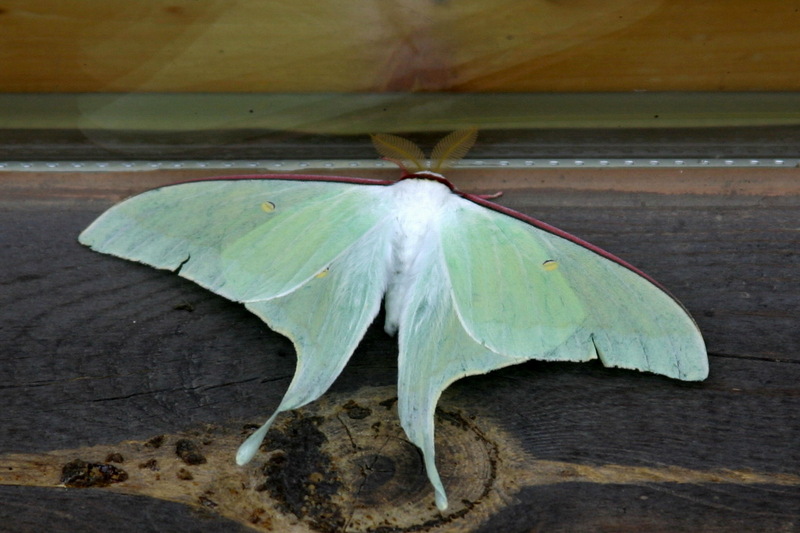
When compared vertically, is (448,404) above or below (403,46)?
below

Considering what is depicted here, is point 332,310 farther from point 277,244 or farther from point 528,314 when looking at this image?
point 528,314

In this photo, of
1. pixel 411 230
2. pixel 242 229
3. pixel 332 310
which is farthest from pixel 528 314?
pixel 242 229

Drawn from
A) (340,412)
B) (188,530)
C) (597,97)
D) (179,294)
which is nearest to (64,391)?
(179,294)

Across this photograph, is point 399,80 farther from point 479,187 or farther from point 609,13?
point 609,13

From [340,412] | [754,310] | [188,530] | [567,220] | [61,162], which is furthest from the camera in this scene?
[61,162]

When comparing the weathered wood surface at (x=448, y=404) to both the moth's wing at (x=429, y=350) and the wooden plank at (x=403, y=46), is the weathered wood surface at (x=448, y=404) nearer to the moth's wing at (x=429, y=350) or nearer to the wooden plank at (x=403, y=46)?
the moth's wing at (x=429, y=350)

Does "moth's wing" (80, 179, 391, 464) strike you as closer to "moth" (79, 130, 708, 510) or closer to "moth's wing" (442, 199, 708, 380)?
"moth" (79, 130, 708, 510)

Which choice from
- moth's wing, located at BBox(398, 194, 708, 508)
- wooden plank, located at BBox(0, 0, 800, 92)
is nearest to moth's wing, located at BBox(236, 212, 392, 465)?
moth's wing, located at BBox(398, 194, 708, 508)
